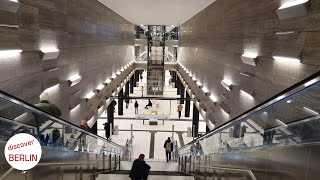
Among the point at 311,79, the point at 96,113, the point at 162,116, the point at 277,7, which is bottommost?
the point at 162,116

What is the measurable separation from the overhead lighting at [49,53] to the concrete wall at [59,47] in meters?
0.08

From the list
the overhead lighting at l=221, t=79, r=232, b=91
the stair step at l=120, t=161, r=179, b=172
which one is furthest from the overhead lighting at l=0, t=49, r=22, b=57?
the stair step at l=120, t=161, r=179, b=172

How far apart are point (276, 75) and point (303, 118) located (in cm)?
193

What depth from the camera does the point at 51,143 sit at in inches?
160

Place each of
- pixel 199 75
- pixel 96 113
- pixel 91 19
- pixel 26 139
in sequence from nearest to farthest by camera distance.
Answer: pixel 26 139 → pixel 91 19 → pixel 96 113 → pixel 199 75

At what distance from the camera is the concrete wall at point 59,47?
4270 mm

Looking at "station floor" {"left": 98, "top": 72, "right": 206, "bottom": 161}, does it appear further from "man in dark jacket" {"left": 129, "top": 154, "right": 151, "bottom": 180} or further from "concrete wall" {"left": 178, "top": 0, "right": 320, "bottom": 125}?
"man in dark jacket" {"left": 129, "top": 154, "right": 151, "bottom": 180}

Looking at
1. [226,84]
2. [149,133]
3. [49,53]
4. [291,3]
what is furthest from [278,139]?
[149,133]

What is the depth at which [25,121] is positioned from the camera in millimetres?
3191

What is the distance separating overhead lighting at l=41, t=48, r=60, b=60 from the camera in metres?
5.18

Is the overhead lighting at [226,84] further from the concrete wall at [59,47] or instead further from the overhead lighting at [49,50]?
the overhead lighting at [49,50]

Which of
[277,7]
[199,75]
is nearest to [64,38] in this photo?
[277,7]

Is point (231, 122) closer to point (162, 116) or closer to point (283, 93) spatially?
point (283, 93)

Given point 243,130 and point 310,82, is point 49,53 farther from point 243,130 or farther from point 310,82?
point 310,82
